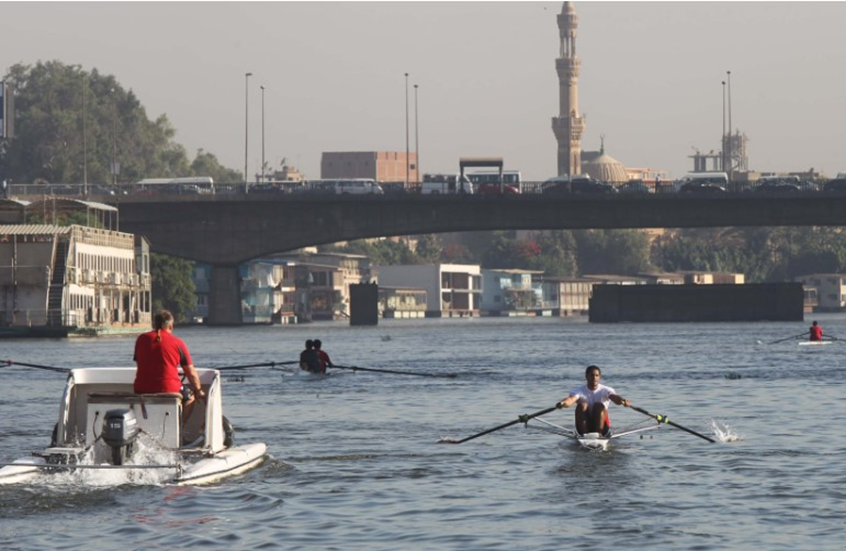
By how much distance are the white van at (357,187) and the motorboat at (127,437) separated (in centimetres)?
11947

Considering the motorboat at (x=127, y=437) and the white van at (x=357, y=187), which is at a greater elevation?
the white van at (x=357, y=187)

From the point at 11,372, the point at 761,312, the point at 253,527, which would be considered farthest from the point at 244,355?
the point at 761,312

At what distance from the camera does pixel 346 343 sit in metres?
115

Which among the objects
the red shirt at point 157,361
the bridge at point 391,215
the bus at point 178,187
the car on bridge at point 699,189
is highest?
the bus at point 178,187

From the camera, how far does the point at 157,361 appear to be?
93.4 feet

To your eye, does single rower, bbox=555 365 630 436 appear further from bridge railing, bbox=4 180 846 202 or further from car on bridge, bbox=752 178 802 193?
car on bridge, bbox=752 178 802 193

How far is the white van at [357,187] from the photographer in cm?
14975

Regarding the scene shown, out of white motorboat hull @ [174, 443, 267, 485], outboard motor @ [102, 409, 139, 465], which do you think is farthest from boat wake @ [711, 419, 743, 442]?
outboard motor @ [102, 409, 139, 465]

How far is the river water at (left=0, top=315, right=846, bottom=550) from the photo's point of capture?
987 inches

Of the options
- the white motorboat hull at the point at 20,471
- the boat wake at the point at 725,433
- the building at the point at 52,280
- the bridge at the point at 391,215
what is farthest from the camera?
the bridge at the point at 391,215

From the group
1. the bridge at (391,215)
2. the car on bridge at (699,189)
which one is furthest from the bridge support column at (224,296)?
the car on bridge at (699,189)

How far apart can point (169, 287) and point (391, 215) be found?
3273cm

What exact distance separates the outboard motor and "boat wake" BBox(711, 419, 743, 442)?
1425cm

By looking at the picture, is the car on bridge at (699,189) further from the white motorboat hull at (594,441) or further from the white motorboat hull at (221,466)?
the white motorboat hull at (221,466)
